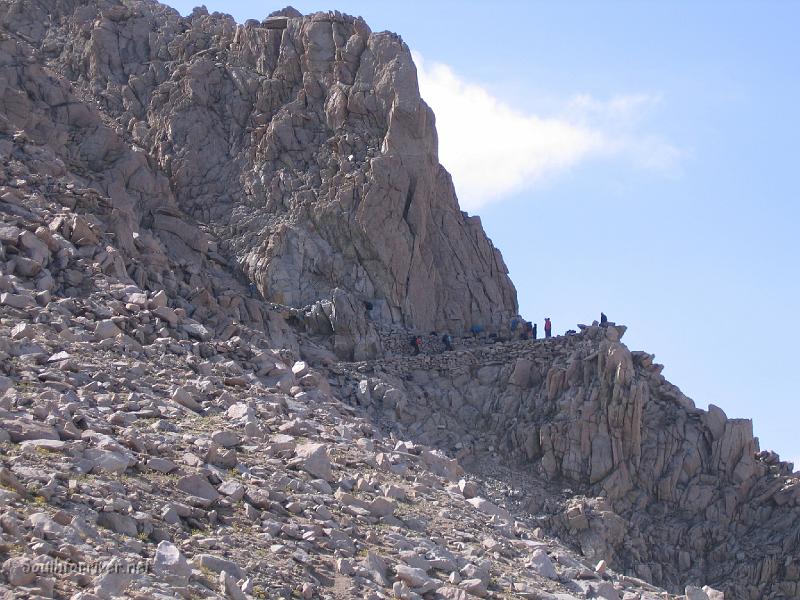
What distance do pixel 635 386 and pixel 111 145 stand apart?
57.0 ft

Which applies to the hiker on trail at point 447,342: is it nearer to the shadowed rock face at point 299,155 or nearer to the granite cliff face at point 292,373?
the granite cliff face at point 292,373

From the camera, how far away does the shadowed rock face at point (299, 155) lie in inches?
1781

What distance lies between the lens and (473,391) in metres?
43.9

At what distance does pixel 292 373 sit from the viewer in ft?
98.4

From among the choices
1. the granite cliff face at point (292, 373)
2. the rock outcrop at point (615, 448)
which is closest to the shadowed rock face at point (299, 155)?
the granite cliff face at point (292, 373)

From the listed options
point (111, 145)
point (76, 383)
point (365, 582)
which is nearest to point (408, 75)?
point (111, 145)

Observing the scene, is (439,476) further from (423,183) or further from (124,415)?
(423,183)

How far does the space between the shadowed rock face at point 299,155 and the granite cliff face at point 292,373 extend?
0.31ft

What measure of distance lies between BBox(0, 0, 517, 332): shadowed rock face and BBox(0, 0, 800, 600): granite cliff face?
96mm

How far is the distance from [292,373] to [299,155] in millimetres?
19211

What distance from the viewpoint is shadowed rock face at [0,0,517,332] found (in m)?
45.2

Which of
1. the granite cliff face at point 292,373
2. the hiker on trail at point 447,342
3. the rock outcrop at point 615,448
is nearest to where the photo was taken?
the granite cliff face at point 292,373

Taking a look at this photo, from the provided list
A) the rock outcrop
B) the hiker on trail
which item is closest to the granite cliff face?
the rock outcrop

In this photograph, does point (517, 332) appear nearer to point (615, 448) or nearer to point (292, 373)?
point (615, 448)
